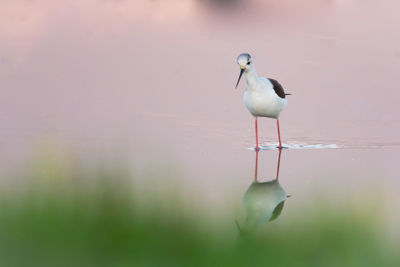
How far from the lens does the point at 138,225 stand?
651 centimetres

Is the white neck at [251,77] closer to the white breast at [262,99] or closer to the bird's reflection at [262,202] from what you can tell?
the white breast at [262,99]

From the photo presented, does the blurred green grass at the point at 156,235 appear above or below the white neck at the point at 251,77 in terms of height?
below

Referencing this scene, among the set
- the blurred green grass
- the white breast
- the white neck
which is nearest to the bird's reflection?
the blurred green grass

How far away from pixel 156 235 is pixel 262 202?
7.03 feet

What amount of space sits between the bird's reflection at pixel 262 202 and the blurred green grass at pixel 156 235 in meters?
0.18

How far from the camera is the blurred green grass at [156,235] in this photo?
5762 millimetres

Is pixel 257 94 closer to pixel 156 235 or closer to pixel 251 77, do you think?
pixel 251 77

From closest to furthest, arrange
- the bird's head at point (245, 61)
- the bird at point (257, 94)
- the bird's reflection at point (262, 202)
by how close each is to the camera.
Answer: the bird's reflection at point (262, 202)
the bird's head at point (245, 61)
the bird at point (257, 94)

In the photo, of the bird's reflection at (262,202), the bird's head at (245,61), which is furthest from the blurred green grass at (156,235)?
the bird's head at (245,61)

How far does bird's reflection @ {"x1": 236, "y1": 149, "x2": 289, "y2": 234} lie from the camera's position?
23.6ft

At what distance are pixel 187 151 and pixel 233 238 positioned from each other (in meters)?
5.03

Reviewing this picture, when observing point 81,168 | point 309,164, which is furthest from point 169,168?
point 309,164

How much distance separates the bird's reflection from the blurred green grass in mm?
184

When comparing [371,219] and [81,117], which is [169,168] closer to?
[371,219]
